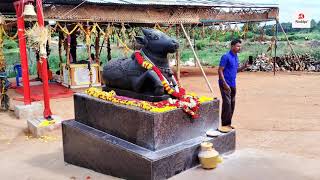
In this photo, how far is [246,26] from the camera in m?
19.1

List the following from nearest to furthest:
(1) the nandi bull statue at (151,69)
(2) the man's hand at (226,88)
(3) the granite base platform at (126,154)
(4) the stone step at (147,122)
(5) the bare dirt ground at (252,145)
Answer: (3) the granite base platform at (126,154) → (4) the stone step at (147,122) → (5) the bare dirt ground at (252,145) → (1) the nandi bull statue at (151,69) → (2) the man's hand at (226,88)

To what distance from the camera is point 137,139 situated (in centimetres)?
466

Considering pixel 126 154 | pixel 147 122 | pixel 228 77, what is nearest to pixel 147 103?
pixel 147 122

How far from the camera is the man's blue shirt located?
572 centimetres

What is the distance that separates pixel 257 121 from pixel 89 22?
24.4ft

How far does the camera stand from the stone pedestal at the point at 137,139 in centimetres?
441

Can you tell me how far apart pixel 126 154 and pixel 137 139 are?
249mm

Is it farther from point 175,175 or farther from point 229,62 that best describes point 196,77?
point 175,175

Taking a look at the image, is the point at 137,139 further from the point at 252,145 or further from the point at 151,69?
the point at 252,145

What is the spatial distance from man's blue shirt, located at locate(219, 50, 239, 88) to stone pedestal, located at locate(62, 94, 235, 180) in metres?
0.68

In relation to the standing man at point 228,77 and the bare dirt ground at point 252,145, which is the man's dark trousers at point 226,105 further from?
the bare dirt ground at point 252,145

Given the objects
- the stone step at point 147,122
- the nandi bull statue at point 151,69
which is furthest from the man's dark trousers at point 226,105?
the nandi bull statue at point 151,69

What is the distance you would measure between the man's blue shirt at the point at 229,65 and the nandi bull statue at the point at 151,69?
953 millimetres

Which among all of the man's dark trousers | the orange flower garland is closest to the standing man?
the man's dark trousers
